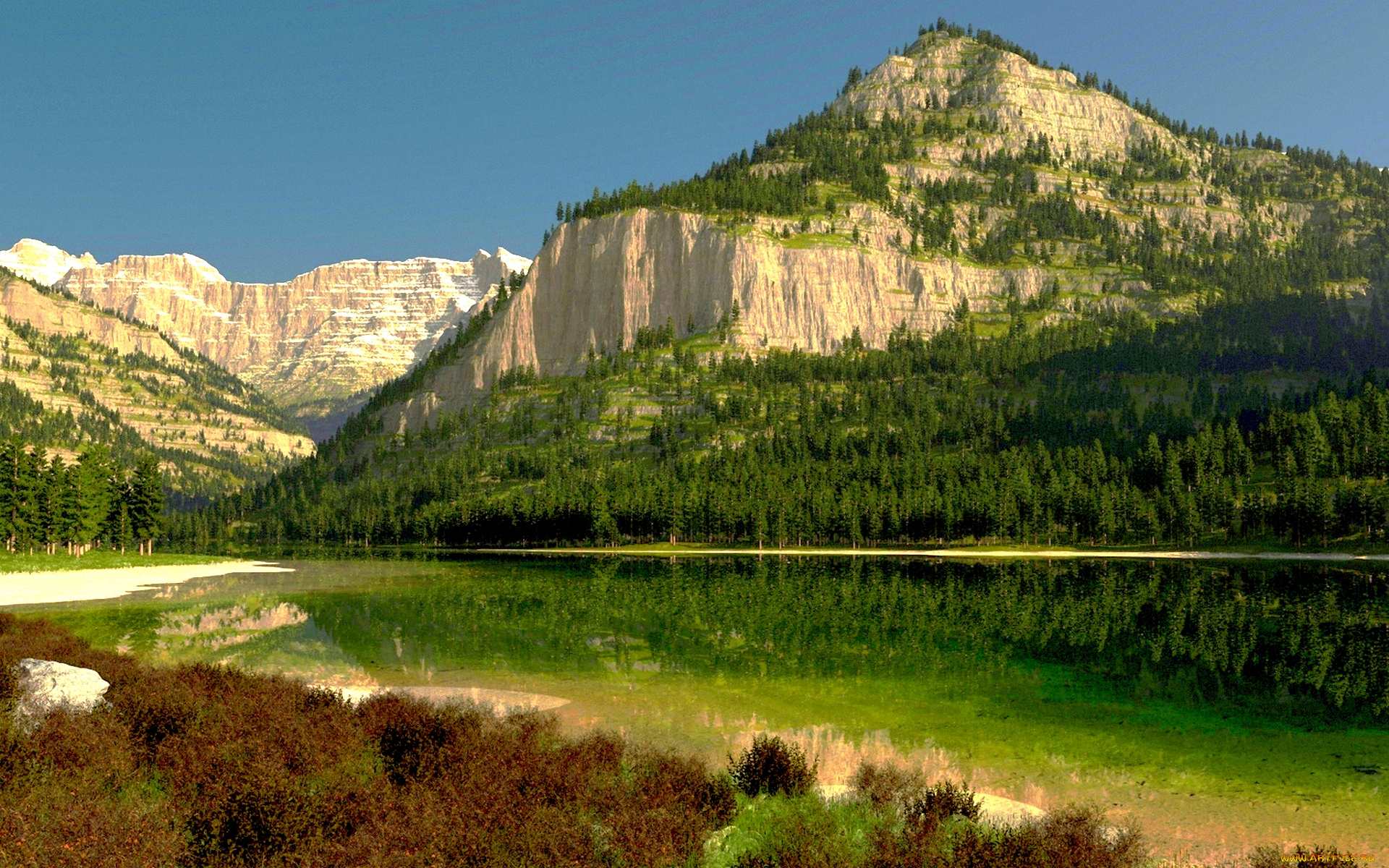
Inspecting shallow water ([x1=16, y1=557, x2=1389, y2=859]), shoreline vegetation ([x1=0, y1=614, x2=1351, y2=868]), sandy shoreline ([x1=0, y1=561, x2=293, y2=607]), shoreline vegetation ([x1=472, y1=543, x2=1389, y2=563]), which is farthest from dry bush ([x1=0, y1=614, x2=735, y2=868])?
shoreline vegetation ([x1=472, y1=543, x2=1389, y2=563])

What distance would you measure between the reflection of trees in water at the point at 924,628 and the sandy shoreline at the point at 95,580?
70.7 ft

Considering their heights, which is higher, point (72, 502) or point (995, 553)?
point (72, 502)

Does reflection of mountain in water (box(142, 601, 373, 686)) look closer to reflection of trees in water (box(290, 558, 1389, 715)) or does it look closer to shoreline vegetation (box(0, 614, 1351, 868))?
reflection of trees in water (box(290, 558, 1389, 715))

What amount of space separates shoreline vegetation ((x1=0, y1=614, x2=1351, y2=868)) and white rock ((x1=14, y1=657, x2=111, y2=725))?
0.53 meters

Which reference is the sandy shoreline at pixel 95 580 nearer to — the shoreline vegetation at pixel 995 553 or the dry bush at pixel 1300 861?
the shoreline vegetation at pixel 995 553

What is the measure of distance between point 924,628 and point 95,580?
→ 296 feet

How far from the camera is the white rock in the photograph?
21.5 m

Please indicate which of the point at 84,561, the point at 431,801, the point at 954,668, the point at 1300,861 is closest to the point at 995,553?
the point at 954,668

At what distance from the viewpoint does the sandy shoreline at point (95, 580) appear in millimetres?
77125

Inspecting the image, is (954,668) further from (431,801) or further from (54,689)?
(54,689)

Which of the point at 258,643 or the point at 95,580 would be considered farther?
the point at 95,580

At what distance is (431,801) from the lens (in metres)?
15.6

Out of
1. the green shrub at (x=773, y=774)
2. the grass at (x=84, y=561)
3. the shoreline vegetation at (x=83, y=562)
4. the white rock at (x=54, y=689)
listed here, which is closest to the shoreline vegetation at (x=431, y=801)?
the green shrub at (x=773, y=774)

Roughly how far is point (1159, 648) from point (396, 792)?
150ft
